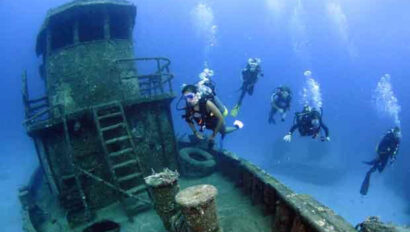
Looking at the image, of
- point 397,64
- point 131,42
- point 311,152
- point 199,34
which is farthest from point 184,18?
point 131,42

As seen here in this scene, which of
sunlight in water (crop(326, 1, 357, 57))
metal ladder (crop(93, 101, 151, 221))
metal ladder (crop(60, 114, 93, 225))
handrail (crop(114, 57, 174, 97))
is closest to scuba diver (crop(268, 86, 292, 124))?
handrail (crop(114, 57, 174, 97))

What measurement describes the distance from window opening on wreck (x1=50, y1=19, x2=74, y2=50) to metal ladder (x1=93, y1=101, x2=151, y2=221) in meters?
3.84

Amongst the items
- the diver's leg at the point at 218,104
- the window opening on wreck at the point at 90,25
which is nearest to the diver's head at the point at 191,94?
the diver's leg at the point at 218,104

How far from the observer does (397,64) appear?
4631 inches

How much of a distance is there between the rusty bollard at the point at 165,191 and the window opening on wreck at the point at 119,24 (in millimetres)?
6913

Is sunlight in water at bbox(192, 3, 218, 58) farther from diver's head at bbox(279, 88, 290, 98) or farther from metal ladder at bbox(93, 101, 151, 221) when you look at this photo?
metal ladder at bbox(93, 101, 151, 221)

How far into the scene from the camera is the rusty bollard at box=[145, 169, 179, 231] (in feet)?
17.8

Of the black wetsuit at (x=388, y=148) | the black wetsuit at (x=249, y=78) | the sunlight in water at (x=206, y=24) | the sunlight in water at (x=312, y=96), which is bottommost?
the sunlight in water at (x=312, y=96)

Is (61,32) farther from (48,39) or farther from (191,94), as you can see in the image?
(191,94)

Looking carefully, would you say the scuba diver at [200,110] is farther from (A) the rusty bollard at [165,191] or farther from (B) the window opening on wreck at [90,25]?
(B) the window opening on wreck at [90,25]

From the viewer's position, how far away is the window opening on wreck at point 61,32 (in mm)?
9986

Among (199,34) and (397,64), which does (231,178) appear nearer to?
(199,34)

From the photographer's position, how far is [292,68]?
126 m

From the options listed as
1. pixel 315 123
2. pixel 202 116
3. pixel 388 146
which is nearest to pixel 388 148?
pixel 388 146
